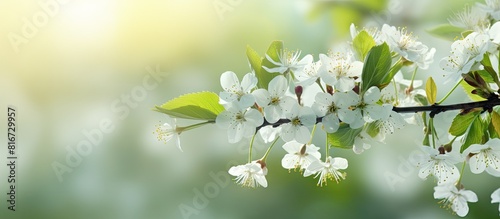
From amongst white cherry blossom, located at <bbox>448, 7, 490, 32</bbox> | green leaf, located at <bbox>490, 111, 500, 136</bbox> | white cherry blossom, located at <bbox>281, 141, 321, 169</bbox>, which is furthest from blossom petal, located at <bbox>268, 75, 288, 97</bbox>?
white cherry blossom, located at <bbox>448, 7, 490, 32</bbox>

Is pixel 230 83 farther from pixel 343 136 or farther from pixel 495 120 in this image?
pixel 495 120

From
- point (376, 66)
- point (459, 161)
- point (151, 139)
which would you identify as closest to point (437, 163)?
point (459, 161)

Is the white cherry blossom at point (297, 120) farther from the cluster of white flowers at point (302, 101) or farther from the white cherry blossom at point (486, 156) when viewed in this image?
the white cherry blossom at point (486, 156)

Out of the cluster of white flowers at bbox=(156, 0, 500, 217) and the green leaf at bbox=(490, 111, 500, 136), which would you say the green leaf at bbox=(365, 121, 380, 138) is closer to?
the cluster of white flowers at bbox=(156, 0, 500, 217)

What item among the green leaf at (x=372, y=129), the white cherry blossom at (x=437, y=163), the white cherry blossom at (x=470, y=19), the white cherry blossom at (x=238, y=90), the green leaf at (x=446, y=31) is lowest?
the white cherry blossom at (x=437, y=163)

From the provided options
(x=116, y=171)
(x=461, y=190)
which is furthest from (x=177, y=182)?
(x=461, y=190)

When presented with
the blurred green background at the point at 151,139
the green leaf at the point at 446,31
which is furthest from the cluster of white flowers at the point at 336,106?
the blurred green background at the point at 151,139

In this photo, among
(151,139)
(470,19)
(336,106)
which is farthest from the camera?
(151,139)
